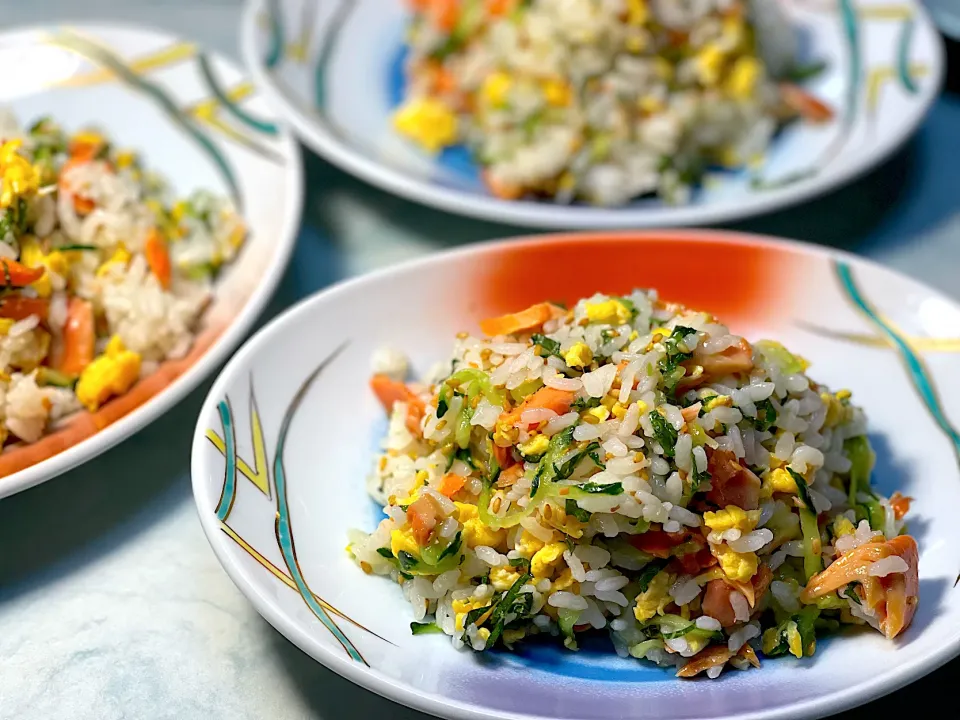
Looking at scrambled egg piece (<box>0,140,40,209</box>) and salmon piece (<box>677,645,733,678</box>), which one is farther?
scrambled egg piece (<box>0,140,40,209</box>)

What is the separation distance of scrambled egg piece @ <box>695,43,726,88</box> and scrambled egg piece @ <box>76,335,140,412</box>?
1806 millimetres

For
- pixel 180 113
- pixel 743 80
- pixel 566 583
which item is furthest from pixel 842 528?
pixel 180 113

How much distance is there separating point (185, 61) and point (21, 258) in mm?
1070

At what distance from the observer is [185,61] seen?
2.89 meters

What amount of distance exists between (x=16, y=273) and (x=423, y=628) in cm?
107

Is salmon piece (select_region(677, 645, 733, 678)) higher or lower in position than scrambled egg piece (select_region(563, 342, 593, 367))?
lower

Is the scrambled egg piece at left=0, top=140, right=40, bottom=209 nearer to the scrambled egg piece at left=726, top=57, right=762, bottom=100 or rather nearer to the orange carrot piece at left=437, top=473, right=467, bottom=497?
the orange carrot piece at left=437, top=473, right=467, bottom=497

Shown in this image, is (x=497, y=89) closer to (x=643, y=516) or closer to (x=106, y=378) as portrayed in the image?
(x=106, y=378)

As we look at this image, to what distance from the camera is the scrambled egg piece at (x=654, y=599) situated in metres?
1.60

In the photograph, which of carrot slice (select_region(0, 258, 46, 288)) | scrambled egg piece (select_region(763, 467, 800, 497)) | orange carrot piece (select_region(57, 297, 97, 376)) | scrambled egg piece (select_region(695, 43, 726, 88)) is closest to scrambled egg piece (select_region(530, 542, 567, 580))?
scrambled egg piece (select_region(763, 467, 800, 497))

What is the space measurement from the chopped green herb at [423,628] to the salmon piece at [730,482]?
19.4 inches

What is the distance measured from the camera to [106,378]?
1977 millimetres

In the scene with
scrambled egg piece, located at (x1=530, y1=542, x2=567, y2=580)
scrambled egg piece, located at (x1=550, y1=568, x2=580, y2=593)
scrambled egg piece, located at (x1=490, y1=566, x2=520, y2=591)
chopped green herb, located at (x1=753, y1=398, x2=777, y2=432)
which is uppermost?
chopped green herb, located at (x1=753, y1=398, x2=777, y2=432)

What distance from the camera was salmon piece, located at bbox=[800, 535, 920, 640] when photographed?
5.06ft
